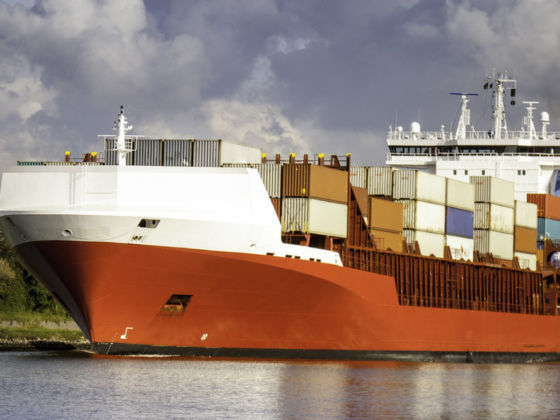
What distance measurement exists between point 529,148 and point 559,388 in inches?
1148

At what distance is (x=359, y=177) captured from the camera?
1585 inches

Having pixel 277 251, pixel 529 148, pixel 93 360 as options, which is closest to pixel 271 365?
pixel 277 251

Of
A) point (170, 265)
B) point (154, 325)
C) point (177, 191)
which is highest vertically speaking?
point (177, 191)

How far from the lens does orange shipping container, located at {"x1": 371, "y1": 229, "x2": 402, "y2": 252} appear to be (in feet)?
123

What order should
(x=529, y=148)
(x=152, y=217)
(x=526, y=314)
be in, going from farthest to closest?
(x=529, y=148), (x=526, y=314), (x=152, y=217)

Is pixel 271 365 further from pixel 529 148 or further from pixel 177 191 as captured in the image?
pixel 529 148

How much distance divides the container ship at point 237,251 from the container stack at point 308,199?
5cm

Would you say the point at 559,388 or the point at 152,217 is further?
the point at 559,388

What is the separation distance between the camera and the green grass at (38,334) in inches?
1841

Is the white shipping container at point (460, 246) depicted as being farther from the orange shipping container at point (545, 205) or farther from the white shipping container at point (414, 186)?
the orange shipping container at point (545, 205)

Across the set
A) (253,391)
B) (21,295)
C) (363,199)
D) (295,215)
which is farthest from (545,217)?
(253,391)

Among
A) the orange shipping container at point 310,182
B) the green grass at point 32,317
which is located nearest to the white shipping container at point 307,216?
the orange shipping container at point 310,182

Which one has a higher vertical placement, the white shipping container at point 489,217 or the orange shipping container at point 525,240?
the white shipping container at point 489,217

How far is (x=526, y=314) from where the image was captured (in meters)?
46.2
